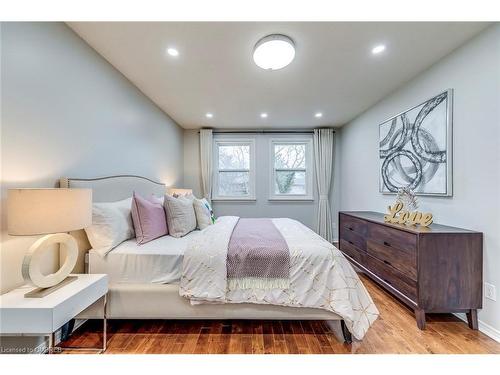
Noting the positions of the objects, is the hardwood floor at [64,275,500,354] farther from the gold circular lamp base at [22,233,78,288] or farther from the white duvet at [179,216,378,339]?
the gold circular lamp base at [22,233,78,288]

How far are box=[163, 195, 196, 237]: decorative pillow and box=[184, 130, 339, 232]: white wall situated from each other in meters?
2.35

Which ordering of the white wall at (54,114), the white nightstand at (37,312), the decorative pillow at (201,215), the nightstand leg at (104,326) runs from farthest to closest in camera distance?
the decorative pillow at (201,215), the nightstand leg at (104,326), the white wall at (54,114), the white nightstand at (37,312)

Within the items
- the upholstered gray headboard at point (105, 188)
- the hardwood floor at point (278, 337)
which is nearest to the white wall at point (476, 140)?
the hardwood floor at point (278, 337)

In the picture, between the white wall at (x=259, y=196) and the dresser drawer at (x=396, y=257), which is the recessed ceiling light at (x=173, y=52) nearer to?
the white wall at (x=259, y=196)

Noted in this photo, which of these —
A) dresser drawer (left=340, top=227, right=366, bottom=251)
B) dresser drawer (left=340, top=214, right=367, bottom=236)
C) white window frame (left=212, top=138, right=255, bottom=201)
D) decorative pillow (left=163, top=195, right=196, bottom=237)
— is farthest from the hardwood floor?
white window frame (left=212, top=138, right=255, bottom=201)

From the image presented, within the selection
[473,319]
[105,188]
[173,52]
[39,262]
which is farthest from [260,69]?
[473,319]

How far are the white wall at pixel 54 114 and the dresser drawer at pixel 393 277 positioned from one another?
2888 millimetres

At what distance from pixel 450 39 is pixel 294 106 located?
188 cm

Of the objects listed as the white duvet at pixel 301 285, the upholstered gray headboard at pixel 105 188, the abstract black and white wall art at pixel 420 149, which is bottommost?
the white duvet at pixel 301 285

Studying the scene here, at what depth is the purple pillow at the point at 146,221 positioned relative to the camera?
1.93 meters

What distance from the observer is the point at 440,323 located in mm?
1904

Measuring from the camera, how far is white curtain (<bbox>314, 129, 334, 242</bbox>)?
4.62 m

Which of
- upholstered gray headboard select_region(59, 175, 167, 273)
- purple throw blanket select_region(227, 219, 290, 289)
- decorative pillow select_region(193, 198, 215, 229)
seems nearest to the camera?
purple throw blanket select_region(227, 219, 290, 289)
